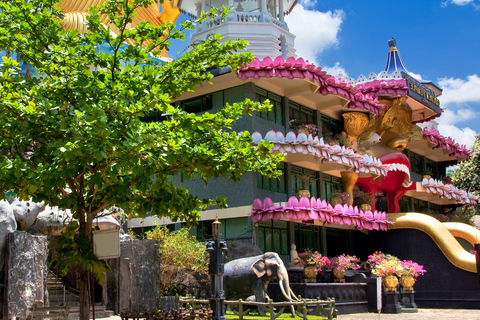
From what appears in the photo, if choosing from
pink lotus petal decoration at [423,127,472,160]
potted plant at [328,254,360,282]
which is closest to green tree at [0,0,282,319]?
potted plant at [328,254,360,282]

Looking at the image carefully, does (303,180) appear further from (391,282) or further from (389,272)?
(391,282)

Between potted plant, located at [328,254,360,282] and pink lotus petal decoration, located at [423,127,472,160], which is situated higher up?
A: pink lotus petal decoration, located at [423,127,472,160]

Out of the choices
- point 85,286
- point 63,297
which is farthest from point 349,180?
point 85,286

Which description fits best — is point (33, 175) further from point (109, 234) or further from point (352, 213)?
point (352, 213)

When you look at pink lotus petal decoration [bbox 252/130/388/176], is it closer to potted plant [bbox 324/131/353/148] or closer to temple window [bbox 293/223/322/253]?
potted plant [bbox 324/131/353/148]

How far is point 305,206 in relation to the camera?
23.6 meters

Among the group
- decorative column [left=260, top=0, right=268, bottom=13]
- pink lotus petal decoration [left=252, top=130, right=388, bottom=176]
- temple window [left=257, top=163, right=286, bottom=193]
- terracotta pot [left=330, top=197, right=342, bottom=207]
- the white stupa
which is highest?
decorative column [left=260, top=0, right=268, bottom=13]

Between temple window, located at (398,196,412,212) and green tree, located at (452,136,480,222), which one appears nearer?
temple window, located at (398,196,412,212)

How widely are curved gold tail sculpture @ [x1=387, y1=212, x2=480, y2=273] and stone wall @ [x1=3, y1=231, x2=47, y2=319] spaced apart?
1849cm

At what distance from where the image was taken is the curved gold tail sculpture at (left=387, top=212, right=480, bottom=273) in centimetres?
2734

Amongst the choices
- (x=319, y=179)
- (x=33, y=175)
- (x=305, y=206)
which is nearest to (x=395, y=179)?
(x=319, y=179)

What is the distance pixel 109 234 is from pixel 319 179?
20.1 m

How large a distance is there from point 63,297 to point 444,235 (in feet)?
60.8

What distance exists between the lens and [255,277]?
65.5 feet
